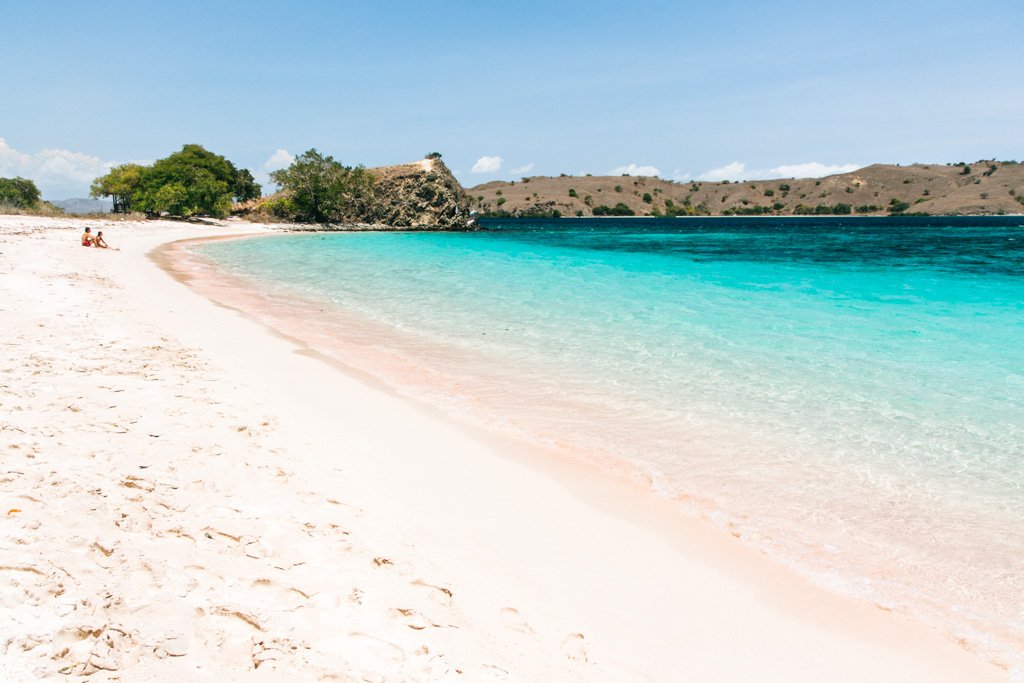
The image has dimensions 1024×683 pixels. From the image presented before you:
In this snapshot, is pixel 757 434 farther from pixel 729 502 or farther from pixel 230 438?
pixel 230 438

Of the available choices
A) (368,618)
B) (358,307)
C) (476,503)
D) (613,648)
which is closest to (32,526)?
(368,618)

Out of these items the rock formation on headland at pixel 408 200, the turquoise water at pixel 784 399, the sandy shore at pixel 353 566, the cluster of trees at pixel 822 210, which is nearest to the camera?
the sandy shore at pixel 353 566

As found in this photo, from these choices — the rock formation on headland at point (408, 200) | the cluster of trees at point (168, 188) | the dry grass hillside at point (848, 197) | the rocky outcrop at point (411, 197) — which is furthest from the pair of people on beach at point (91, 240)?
the dry grass hillside at point (848, 197)

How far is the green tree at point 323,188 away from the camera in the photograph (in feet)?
251

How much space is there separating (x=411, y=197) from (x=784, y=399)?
8439cm

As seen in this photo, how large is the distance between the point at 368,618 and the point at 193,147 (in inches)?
3483

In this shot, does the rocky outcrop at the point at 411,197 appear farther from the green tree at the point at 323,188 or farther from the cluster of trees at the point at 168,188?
the cluster of trees at the point at 168,188

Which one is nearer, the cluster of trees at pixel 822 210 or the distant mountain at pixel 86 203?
the distant mountain at pixel 86 203

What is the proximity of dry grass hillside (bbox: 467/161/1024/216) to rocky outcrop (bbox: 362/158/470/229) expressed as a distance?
168 feet

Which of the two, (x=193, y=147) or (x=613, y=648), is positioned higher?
(x=193, y=147)

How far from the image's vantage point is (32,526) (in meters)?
3.15

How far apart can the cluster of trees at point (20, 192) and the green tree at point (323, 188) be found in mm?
25900

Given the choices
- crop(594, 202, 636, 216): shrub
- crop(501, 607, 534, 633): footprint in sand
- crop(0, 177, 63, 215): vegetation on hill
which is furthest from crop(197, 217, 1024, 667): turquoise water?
Result: crop(594, 202, 636, 216): shrub

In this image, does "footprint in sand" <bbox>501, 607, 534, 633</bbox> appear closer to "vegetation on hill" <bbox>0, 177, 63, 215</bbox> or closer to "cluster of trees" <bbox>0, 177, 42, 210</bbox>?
"vegetation on hill" <bbox>0, 177, 63, 215</bbox>
